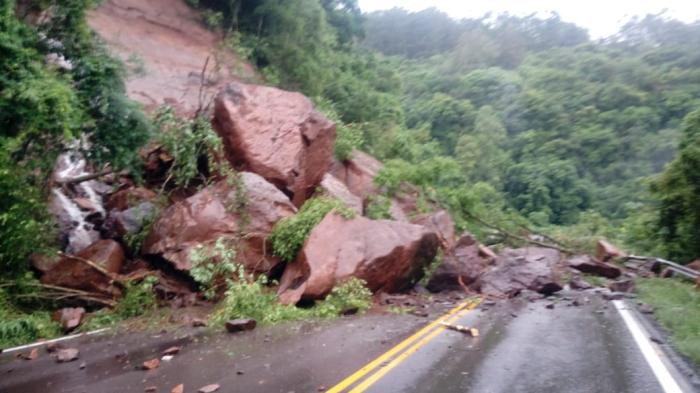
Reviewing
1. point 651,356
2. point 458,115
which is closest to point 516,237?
point 651,356

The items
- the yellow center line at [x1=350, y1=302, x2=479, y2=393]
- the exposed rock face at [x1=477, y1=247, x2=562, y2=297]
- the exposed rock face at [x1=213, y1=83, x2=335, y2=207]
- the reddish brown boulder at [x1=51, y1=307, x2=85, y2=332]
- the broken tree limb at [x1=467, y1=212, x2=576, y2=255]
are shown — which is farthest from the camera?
the broken tree limb at [x1=467, y1=212, x2=576, y2=255]

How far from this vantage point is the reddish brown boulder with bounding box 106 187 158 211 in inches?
623

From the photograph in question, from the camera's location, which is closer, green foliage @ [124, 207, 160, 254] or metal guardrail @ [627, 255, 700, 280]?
metal guardrail @ [627, 255, 700, 280]

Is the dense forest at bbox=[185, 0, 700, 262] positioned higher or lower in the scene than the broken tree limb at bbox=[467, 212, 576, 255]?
higher

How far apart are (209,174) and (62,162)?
181 inches

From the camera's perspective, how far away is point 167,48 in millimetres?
26422

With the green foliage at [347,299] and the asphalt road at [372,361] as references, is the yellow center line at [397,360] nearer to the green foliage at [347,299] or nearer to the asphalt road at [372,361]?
the asphalt road at [372,361]

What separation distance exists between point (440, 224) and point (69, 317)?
11701 mm

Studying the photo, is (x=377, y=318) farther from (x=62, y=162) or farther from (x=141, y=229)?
(x=62, y=162)

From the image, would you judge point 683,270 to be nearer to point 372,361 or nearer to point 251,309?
point 251,309

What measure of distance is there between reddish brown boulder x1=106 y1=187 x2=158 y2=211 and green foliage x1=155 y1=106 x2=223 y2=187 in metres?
0.81

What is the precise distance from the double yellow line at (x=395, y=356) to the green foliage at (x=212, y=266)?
14.9 ft

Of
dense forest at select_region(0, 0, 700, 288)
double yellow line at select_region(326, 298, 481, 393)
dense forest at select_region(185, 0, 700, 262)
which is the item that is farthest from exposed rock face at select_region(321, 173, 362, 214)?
double yellow line at select_region(326, 298, 481, 393)

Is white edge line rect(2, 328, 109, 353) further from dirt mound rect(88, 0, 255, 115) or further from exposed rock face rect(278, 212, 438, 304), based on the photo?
dirt mound rect(88, 0, 255, 115)
